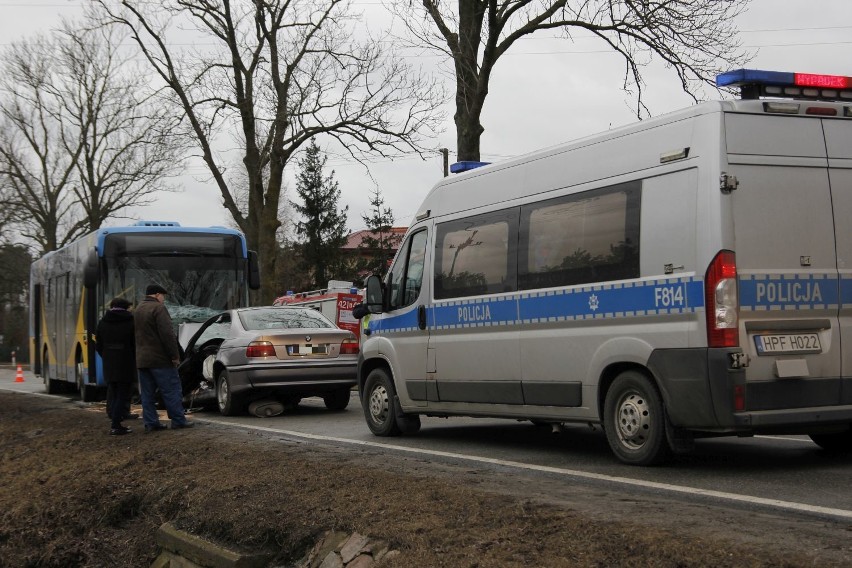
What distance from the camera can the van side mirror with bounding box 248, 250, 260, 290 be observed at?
19.0 meters

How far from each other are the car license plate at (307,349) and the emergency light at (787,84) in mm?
8452

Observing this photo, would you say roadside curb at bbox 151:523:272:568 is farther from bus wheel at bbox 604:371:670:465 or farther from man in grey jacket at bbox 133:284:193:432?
man in grey jacket at bbox 133:284:193:432

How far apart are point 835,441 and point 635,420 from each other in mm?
1899

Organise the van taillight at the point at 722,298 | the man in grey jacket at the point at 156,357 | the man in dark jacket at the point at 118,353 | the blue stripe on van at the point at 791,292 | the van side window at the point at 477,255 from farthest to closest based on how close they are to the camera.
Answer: the man in dark jacket at the point at 118,353, the man in grey jacket at the point at 156,357, the van side window at the point at 477,255, the blue stripe on van at the point at 791,292, the van taillight at the point at 722,298

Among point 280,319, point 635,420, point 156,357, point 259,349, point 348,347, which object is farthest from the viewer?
point 280,319

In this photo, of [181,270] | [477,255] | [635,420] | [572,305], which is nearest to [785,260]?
[635,420]

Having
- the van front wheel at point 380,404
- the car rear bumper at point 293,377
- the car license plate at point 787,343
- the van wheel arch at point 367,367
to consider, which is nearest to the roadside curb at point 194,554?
the car license plate at point 787,343

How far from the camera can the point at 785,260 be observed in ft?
25.6

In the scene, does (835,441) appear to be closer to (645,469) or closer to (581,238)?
(645,469)

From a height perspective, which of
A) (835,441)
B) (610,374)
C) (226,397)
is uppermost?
(610,374)

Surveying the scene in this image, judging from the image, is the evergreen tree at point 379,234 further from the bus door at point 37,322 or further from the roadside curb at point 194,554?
the roadside curb at point 194,554

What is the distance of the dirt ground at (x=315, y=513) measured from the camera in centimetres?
521

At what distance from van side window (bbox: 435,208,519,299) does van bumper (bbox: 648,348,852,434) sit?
7.16ft

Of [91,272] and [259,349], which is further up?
[91,272]
